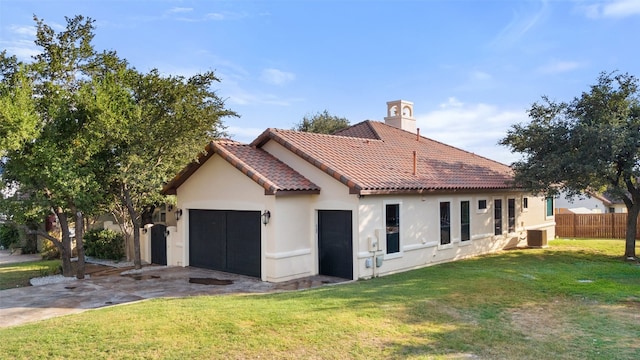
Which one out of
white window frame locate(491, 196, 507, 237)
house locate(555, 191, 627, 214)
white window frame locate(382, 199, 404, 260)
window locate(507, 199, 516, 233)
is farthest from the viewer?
house locate(555, 191, 627, 214)

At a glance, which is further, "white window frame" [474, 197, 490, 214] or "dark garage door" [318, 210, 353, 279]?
"white window frame" [474, 197, 490, 214]

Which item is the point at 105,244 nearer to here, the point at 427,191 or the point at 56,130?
the point at 56,130

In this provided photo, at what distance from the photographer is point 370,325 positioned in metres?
8.22

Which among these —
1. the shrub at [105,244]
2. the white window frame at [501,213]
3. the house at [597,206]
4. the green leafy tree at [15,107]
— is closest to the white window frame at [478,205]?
the white window frame at [501,213]

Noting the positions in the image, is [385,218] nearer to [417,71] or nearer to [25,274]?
[417,71]

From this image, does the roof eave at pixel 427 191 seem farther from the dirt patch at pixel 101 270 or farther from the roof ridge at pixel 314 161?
the dirt patch at pixel 101 270

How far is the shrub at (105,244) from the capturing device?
19.3 metres

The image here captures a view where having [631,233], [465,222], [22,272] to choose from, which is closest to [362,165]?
[465,222]

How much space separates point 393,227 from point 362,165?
2.40 m

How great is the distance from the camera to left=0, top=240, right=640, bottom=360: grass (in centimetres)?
703

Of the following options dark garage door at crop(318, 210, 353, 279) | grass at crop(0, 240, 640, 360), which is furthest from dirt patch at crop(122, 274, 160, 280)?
dark garage door at crop(318, 210, 353, 279)

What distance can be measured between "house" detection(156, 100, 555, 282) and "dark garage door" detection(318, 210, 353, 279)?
0.10ft

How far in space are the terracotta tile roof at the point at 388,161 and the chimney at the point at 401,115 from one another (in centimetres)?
183

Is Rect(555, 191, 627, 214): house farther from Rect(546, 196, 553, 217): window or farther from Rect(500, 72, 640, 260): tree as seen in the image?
Rect(500, 72, 640, 260): tree
